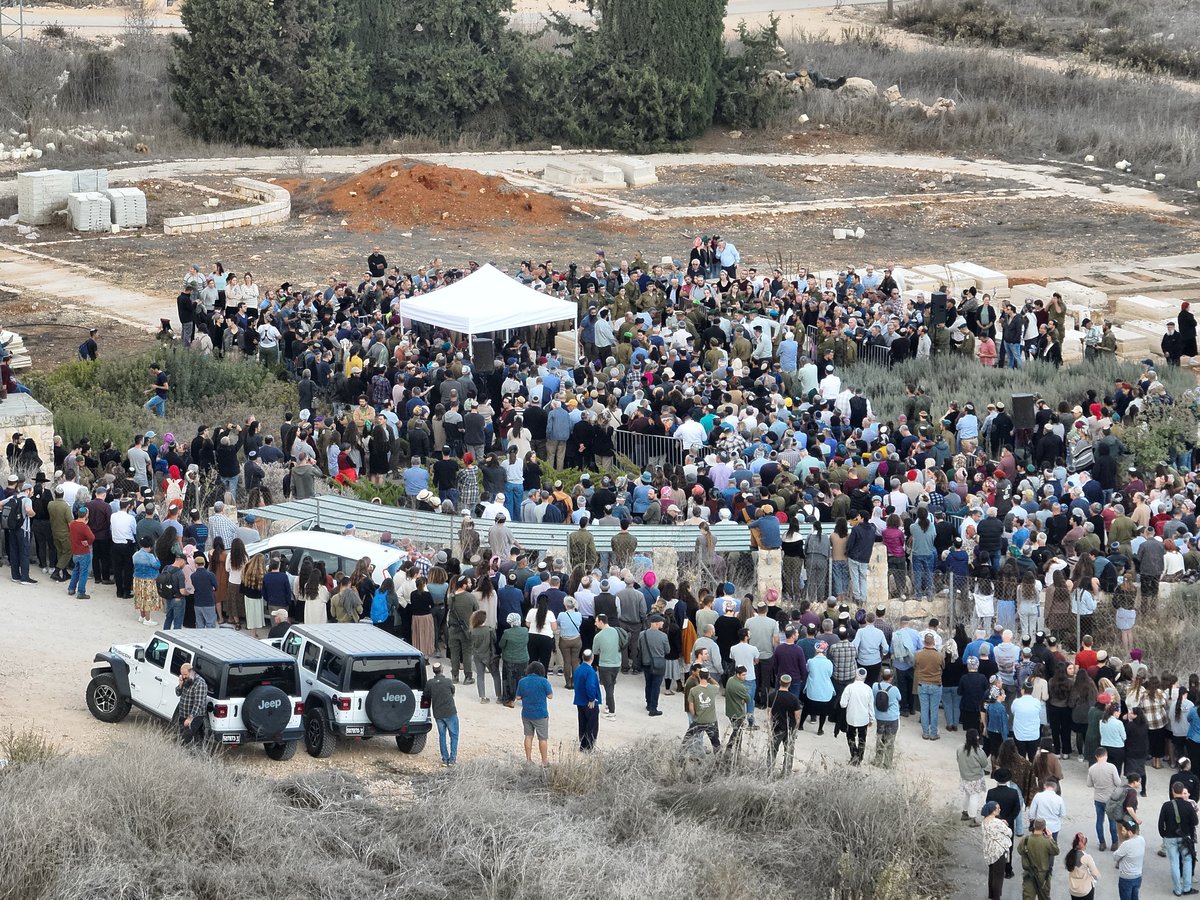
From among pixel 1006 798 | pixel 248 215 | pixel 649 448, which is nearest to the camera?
pixel 1006 798

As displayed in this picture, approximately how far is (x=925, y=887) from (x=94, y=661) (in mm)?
7734

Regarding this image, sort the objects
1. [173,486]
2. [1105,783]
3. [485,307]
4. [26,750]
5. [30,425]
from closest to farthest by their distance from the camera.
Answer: [26,750] < [1105,783] < [173,486] < [30,425] < [485,307]

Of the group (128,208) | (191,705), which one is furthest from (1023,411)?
(128,208)

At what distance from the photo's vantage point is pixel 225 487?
21.5 metres

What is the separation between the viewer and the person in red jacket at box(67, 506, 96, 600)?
18.8m

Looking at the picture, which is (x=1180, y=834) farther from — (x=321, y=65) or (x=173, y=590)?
(x=321, y=65)

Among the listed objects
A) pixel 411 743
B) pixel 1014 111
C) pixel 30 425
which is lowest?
pixel 411 743

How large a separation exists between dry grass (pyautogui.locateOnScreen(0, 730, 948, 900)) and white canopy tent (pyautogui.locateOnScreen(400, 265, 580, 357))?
11.9 metres

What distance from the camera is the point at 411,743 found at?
15.5 metres

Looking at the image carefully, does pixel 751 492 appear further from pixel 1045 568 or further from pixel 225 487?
pixel 225 487

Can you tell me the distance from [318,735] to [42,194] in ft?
93.5

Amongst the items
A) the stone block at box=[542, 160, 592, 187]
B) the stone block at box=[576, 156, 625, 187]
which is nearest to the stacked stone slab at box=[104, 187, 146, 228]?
the stone block at box=[542, 160, 592, 187]

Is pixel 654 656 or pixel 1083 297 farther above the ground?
pixel 1083 297

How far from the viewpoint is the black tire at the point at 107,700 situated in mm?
15445
